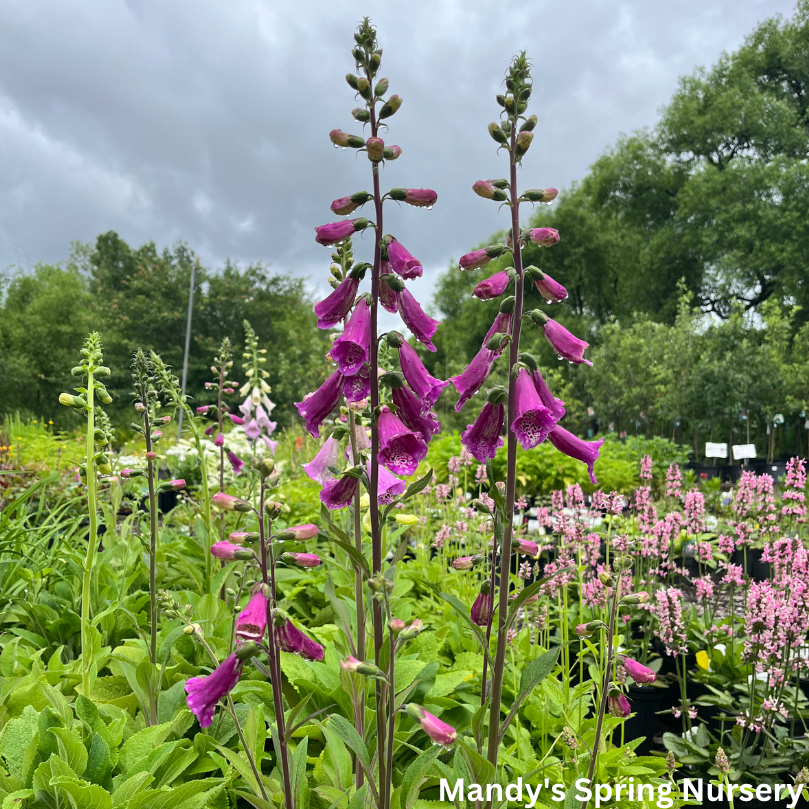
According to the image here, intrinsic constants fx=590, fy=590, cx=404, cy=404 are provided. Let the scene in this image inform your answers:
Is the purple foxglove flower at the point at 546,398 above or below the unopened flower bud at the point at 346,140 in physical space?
below

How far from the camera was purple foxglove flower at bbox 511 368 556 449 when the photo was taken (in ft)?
4.56

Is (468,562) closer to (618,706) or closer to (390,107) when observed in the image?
(618,706)

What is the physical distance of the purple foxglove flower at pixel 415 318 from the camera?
1.43 metres

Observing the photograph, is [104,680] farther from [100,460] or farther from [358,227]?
[358,227]

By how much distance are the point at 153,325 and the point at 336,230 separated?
94.5 ft

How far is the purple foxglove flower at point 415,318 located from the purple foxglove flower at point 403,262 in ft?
0.16

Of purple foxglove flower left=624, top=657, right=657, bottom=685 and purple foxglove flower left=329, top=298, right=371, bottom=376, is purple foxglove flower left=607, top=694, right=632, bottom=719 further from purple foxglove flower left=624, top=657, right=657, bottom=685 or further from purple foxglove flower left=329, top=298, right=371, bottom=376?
purple foxglove flower left=329, top=298, right=371, bottom=376

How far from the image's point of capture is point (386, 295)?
142 centimetres

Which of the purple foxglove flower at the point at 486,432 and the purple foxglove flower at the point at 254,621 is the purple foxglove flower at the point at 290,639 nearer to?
the purple foxglove flower at the point at 254,621

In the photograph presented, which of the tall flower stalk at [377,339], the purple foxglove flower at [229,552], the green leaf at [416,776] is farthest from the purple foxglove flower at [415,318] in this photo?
the green leaf at [416,776]

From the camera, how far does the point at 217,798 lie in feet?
5.62

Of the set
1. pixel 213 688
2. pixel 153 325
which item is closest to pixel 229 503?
pixel 213 688

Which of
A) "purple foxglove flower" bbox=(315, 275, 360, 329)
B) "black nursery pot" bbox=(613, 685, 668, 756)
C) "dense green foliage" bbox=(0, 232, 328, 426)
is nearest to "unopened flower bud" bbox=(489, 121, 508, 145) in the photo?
"purple foxglove flower" bbox=(315, 275, 360, 329)

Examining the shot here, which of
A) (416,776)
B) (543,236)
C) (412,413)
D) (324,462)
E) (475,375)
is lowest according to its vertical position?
(416,776)
